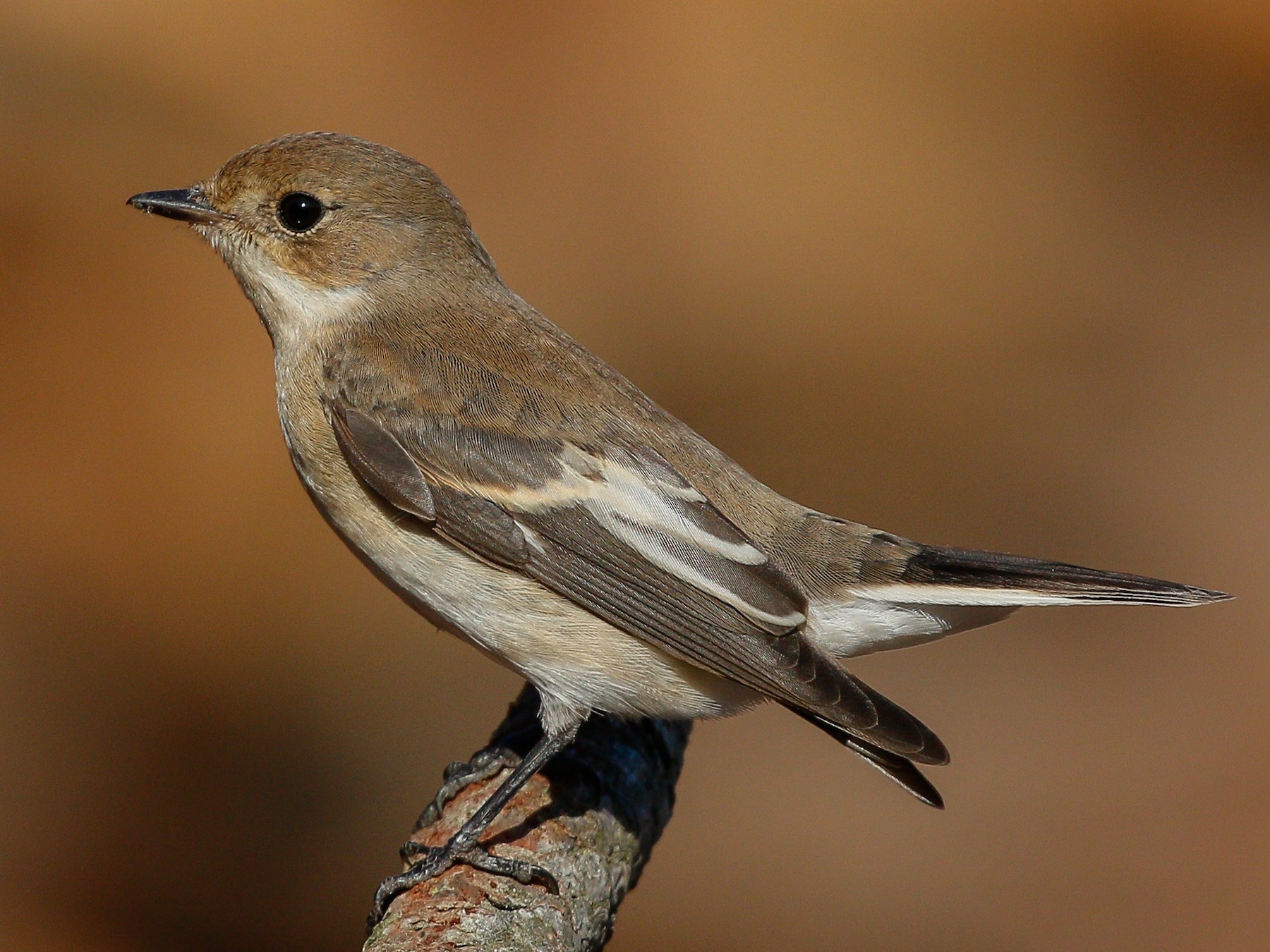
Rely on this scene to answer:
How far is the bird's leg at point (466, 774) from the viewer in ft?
12.9

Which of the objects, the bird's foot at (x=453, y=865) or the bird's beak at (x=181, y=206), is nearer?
the bird's foot at (x=453, y=865)

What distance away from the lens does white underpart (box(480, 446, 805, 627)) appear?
3471 millimetres

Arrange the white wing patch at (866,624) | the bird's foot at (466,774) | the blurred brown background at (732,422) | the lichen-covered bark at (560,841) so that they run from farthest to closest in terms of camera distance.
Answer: the blurred brown background at (732,422) → the bird's foot at (466,774) → the white wing patch at (866,624) → the lichen-covered bark at (560,841)

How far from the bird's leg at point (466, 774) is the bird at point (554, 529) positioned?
30 centimetres

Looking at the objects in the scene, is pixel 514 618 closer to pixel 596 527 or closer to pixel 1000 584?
pixel 596 527

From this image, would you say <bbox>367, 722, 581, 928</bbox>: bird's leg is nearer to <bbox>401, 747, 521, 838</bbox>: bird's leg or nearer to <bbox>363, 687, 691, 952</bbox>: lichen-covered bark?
<bbox>363, 687, 691, 952</bbox>: lichen-covered bark

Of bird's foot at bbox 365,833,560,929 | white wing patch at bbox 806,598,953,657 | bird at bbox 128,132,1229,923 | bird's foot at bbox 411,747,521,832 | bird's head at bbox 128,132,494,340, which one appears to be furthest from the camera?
bird's foot at bbox 411,747,521,832

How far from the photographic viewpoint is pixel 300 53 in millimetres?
8367

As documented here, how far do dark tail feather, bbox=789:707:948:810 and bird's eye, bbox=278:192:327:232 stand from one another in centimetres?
200

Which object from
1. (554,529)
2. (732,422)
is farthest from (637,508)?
(732,422)

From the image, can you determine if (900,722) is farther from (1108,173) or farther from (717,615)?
(1108,173)

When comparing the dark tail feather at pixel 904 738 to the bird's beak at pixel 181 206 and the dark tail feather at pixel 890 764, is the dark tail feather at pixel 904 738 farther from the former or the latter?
the bird's beak at pixel 181 206

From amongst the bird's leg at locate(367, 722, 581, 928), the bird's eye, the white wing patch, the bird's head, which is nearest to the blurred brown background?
the bird's head

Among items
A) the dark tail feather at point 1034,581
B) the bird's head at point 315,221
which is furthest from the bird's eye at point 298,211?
the dark tail feather at point 1034,581
